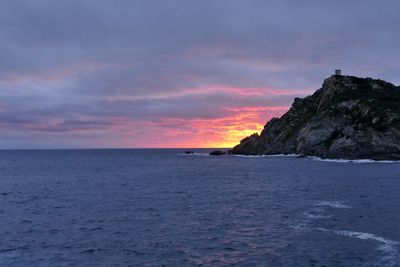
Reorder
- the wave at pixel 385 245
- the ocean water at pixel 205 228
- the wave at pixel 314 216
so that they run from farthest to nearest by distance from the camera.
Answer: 1. the wave at pixel 314 216
2. the ocean water at pixel 205 228
3. the wave at pixel 385 245

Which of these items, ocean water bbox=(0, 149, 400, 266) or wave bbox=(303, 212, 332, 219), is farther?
wave bbox=(303, 212, 332, 219)

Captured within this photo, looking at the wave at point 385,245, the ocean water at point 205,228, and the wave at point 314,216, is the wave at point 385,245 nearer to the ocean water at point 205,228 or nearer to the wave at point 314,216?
the ocean water at point 205,228

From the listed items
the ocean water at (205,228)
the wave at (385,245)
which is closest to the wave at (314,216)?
the ocean water at (205,228)

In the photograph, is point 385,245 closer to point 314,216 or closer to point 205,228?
point 314,216

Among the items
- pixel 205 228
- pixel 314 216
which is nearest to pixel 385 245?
pixel 314 216

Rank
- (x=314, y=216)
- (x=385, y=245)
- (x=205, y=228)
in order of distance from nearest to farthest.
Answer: (x=385, y=245) → (x=205, y=228) → (x=314, y=216)

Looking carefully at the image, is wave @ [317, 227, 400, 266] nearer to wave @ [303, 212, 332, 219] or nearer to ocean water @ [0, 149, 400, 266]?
ocean water @ [0, 149, 400, 266]

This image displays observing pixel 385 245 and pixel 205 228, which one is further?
pixel 205 228

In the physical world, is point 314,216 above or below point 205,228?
above

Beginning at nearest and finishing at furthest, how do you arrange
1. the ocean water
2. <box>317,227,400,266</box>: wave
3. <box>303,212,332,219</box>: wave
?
<box>317,227,400,266</box>: wave → the ocean water → <box>303,212,332,219</box>: wave

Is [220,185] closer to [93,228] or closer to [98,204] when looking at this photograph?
[98,204]

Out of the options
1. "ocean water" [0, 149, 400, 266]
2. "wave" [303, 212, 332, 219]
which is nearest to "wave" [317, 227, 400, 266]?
"ocean water" [0, 149, 400, 266]

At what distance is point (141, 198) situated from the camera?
81188 mm

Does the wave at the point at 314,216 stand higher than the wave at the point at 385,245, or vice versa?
the wave at the point at 314,216
